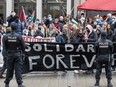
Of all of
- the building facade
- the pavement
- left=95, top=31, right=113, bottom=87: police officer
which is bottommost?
the pavement

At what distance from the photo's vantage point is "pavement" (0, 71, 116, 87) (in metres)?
12.3

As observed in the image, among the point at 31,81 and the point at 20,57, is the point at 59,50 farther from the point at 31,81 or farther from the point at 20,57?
the point at 20,57

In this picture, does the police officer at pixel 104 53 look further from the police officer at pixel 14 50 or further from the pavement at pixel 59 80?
the police officer at pixel 14 50

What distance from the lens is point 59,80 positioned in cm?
1297

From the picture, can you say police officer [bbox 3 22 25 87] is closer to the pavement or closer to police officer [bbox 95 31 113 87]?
the pavement

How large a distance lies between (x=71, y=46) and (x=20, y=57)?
2.64m

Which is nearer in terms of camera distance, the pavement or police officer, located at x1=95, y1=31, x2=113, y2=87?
police officer, located at x1=95, y1=31, x2=113, y2=87

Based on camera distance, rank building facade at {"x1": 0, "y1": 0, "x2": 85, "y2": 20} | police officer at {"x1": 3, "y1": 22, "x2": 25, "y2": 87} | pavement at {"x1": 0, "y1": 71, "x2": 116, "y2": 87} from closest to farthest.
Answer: police officer at {"x1": 3, "y1": 22, "x2": 25, "y2": 87} < pavement at {"x1": 0, "y1": 71, "x2": 116, "y2": 87} < building facade at {"x1": 0, "y1": 0, "x2": 85, "y2": 20}

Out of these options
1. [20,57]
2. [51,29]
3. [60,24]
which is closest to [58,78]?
[20,57]

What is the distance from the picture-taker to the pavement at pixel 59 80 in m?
12.3

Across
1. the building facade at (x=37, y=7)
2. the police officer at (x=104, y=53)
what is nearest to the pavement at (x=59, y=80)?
the police officer at (x=104, y=53)

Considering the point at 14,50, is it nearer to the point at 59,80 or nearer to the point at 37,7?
the point at 59,80

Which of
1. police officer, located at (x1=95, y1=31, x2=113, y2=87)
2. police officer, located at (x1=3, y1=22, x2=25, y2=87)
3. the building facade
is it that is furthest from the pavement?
the building facade

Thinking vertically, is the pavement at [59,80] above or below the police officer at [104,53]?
below
